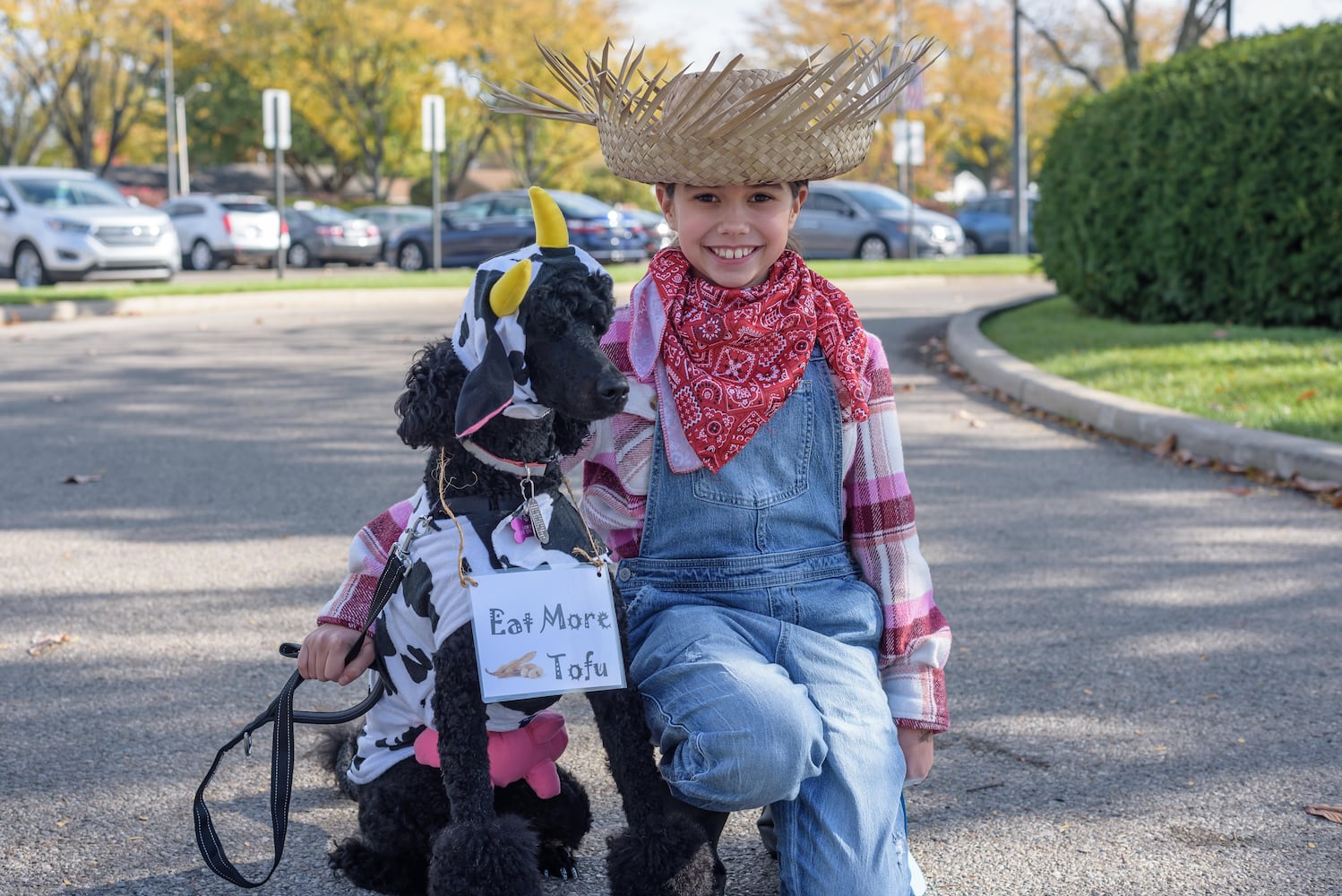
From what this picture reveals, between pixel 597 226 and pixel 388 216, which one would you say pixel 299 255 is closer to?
pixel 388 216

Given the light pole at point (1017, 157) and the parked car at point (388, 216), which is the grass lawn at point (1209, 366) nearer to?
the light pole at point (1017, 157)

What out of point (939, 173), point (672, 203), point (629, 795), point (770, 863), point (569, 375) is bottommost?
point (770, 863)

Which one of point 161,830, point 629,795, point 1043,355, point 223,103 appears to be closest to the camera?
point 629,795

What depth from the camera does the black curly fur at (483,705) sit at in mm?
2240

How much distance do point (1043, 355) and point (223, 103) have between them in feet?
177

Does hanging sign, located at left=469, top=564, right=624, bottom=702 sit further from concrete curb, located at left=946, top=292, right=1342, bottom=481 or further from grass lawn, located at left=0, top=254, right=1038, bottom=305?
grass lawn, located at left=0, top=254, right=1038, bottom=305

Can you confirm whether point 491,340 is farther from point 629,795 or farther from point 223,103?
point 223,103

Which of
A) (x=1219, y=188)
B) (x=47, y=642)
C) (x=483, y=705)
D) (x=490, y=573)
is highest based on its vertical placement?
(x=1219, y=188)

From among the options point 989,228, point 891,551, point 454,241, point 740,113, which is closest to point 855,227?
point 454,241

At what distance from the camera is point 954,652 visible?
13.5 ft

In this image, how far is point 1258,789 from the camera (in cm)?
312

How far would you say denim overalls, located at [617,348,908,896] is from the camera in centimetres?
237

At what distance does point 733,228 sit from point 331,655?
107 cm

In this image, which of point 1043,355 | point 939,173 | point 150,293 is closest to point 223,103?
point 939,173
